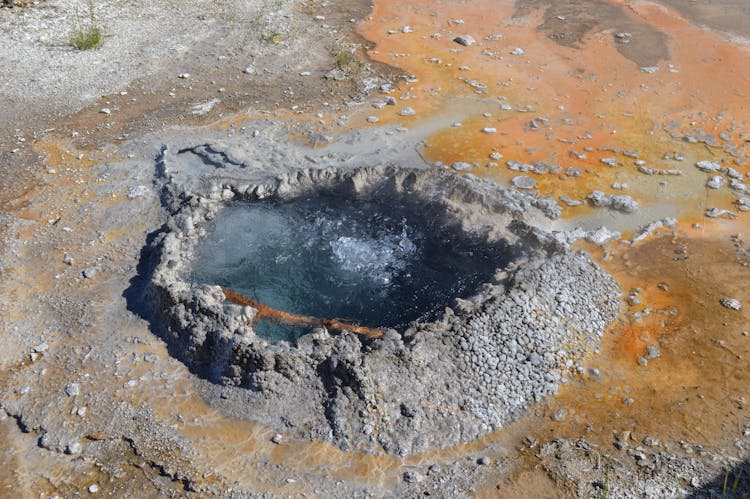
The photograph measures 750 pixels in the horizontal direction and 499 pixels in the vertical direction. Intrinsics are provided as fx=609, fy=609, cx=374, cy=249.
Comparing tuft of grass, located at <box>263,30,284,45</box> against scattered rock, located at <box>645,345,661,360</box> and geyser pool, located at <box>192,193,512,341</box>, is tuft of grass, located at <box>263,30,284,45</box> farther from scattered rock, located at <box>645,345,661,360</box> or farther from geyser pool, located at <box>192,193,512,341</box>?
scattered rock, located at <box>645,345,661,360</box>

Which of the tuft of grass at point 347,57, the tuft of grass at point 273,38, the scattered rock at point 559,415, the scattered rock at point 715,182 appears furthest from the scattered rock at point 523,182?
the tuft of grass at point 273,38

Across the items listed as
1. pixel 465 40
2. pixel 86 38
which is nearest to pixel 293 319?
pixel 465 40

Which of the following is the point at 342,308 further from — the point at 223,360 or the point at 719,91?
the point at 719,91

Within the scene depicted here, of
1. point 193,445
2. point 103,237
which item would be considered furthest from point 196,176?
point 193,445

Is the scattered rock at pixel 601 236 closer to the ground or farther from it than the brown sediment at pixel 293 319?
farther from it

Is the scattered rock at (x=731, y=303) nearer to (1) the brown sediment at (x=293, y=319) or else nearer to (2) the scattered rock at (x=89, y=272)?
(1) the brown sediment at (x=293, y=319)

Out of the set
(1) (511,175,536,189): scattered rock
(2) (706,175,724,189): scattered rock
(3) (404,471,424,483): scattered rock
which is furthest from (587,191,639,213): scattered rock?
(3) (404,471,424,483): scattered rock
